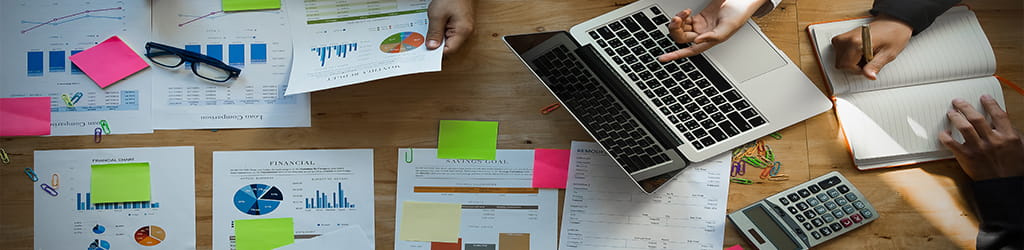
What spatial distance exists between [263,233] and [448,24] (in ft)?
1.58

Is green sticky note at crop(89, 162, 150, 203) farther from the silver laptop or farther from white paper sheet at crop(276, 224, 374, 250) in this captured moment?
the silver laptop

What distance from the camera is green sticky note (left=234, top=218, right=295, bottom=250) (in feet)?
3.64

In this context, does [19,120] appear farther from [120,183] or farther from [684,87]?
[684,87]

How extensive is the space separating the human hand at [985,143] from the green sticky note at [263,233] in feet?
3.64

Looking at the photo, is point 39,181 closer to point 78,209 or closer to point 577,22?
point 78,209

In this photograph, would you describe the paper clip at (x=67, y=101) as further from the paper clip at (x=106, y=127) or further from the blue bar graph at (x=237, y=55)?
the blue bar graph at (x=237, y=55)

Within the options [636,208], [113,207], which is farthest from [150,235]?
[636,208]

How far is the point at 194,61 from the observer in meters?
1.12

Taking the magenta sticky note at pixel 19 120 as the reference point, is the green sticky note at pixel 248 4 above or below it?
above

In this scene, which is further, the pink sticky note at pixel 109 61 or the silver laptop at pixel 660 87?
the pink sticky note at pixel 109 61

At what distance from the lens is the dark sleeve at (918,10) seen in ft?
3.51

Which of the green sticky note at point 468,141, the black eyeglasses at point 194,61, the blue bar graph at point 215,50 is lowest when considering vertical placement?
the green sticky note at point 468,141

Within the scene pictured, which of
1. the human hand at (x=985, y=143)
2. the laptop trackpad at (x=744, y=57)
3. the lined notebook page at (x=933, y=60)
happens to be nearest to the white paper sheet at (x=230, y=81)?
the laptop trackpad at (x=744, y=57)

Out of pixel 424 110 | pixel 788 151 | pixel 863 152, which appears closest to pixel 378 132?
pixel 424 110
